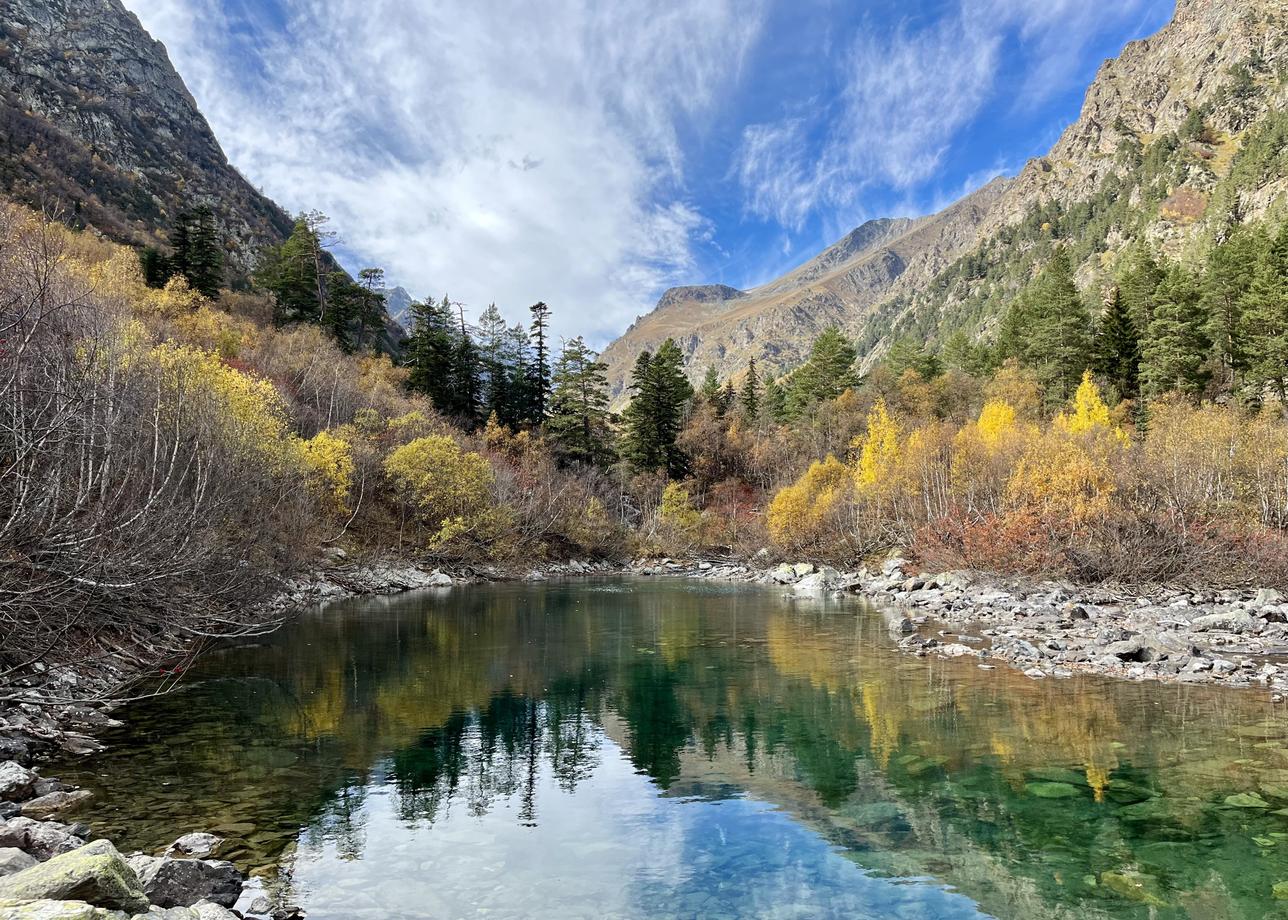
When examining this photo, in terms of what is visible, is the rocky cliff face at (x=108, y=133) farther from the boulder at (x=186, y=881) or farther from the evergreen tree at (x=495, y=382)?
the boulder at (x=186, y=881)

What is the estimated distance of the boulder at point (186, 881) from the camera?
679cm

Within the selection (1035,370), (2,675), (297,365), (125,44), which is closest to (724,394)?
(1035,370)

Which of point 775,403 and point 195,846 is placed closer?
point 195,846

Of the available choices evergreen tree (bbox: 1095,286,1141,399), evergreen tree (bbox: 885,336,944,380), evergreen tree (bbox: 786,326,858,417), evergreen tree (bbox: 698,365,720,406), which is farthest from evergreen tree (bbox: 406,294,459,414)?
evergreen tree (bbox: 1095,286,1141,399)

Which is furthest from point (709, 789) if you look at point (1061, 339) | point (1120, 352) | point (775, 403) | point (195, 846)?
point (775, 403)

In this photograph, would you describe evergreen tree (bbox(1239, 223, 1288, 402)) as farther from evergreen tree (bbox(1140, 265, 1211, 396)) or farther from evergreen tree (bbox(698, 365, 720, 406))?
evergreen tree (bbox(698, 365, 720, 406))

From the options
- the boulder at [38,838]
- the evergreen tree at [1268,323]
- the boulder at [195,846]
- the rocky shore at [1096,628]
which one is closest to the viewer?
the boulder at [38,838]

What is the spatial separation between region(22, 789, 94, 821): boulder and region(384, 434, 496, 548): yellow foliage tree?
126 feet

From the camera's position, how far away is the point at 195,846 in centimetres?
832

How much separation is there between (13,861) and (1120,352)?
75839 millimetres

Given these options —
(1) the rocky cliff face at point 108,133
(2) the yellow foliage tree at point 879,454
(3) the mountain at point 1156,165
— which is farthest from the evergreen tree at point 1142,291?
(1) the rocky cliff face at point 108,133

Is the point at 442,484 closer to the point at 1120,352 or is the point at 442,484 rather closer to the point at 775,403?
the point at 775,403

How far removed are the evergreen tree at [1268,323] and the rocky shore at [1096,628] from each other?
27838 millimetres

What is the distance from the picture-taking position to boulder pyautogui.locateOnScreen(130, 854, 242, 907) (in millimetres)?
6785
